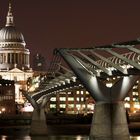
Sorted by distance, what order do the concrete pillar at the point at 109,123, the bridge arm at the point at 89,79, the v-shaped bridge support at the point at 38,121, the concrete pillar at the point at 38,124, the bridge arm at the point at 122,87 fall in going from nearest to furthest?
the bridge arm at the point at 122,87 → the concrete pillar at the point at 109,123 → the bridge arm at the point at 89,79 → the concrete pillar at the point at 38,124 → the v-shaped bridge support at the point at 38,121

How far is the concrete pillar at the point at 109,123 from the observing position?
60.1m

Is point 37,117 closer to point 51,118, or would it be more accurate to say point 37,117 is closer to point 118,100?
point 118,100

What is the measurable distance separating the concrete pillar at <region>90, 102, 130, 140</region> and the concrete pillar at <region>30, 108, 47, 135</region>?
128 ft

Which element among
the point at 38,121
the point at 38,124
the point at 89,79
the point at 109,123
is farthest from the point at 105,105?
the point at 38,121

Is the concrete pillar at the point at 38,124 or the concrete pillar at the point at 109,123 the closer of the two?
the concrete pillar at the point at 109,123

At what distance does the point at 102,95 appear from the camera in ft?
198

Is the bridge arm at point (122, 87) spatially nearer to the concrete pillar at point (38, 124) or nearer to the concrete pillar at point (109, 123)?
the concrete pillar at point (109, 123)

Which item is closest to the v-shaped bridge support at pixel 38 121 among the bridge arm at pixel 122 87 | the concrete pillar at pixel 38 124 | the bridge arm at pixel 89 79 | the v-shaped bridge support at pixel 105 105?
the concrete pillar at pixel 38 124

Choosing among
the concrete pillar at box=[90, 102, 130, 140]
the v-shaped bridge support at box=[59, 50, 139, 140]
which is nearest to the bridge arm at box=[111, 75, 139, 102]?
the v-shaped bridge support at box=[59, 50, 139, 140]

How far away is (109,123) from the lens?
60.2 metres

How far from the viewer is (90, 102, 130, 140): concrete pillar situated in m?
60.1

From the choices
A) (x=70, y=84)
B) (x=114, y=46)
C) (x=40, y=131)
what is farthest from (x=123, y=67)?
(x=40, y=131)

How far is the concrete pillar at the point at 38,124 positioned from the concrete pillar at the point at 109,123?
1534 inches

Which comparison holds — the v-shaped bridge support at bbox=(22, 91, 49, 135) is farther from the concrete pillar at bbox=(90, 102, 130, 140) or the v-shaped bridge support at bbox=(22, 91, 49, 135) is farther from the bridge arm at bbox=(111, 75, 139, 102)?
the bridge arm at bbox=(111, 75, 139, 102)
